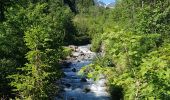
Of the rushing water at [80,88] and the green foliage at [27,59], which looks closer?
the green foliage at [27,59]

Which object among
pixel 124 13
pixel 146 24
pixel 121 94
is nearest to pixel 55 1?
pixel 124 13

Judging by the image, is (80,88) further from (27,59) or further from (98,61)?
(27,59)

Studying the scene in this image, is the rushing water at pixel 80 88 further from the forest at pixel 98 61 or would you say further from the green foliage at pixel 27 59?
the green foliage at pixel 27 59

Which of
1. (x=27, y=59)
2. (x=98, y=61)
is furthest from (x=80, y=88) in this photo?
(x=27, y=59)

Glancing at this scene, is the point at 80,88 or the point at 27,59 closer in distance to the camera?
the point at 27,59

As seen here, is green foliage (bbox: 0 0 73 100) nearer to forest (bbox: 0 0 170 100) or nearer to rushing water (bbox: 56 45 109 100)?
forest (bbox: 0 0 170 100)

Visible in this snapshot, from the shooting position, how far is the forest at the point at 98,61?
10234 mm

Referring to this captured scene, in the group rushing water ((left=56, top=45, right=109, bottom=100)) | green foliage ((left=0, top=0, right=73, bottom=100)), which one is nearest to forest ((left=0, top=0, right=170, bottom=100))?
green foliage ((left=0, top=0, right=73, bottom=100))

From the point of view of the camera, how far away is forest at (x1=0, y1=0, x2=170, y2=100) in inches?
403

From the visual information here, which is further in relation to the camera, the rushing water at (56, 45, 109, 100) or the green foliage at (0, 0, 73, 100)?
the rushing water at (56, 45, 109, 100)

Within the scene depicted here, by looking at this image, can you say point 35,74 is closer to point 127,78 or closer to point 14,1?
point 127,78

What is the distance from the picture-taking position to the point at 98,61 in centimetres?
3553

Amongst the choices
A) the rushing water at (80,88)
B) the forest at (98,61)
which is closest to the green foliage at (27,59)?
the forest at (98,61)

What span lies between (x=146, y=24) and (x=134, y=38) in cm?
3107
